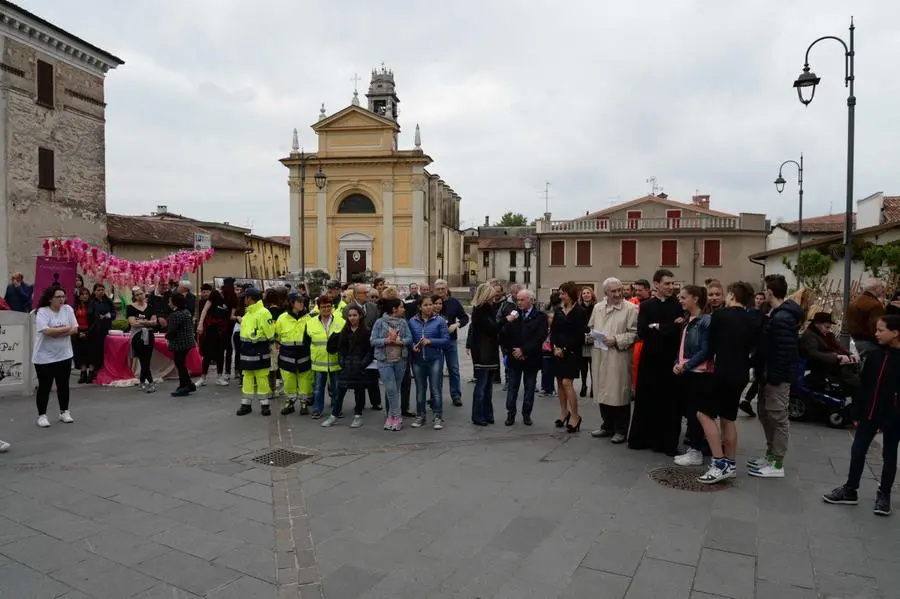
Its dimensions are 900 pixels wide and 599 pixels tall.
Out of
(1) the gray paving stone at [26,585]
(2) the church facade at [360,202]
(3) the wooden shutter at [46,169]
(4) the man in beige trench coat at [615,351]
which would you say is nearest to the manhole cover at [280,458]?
(1) the gray paving stone at [26,585]

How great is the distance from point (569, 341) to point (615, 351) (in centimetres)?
67

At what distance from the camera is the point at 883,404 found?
195 inches

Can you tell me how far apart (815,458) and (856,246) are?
15.7 m

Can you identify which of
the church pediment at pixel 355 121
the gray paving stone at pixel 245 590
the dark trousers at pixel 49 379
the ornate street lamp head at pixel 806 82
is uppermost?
the church pediment at pixel 355 121

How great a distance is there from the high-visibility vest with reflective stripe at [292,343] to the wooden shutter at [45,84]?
2266cm

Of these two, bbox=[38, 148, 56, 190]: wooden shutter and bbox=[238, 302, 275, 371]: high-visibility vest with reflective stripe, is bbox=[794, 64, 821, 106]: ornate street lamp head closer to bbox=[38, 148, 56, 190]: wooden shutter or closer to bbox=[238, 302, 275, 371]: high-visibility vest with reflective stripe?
bbox=[238, 302, 275, 371]: high-visibility vest with reflective stripe

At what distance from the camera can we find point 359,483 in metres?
5.75

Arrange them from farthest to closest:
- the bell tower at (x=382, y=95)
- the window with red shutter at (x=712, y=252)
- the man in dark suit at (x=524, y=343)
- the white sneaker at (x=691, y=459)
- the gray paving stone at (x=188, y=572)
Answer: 1. the bell tower at (x=382, y=95)
2. the window with red shutter at (x=712, y=252)
3. the man in dark suit at (x=524, y=343)
4. the white sneaker at (x=691, y=459)
5. the gray paving stone at (x=188, y=572)

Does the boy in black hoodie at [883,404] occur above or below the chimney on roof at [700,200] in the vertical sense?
below

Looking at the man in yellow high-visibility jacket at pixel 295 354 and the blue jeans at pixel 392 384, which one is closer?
the blue jeans at pixel 392 384

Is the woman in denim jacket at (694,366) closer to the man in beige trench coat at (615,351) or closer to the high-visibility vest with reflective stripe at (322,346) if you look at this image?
the man in beige trench coat at (615,351)

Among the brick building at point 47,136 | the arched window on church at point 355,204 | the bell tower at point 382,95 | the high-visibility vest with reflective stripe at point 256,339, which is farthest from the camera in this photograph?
the bell tower at point 382,95

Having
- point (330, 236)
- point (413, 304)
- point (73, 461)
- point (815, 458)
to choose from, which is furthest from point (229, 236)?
point (815, 458)

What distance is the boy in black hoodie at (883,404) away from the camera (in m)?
4.92
